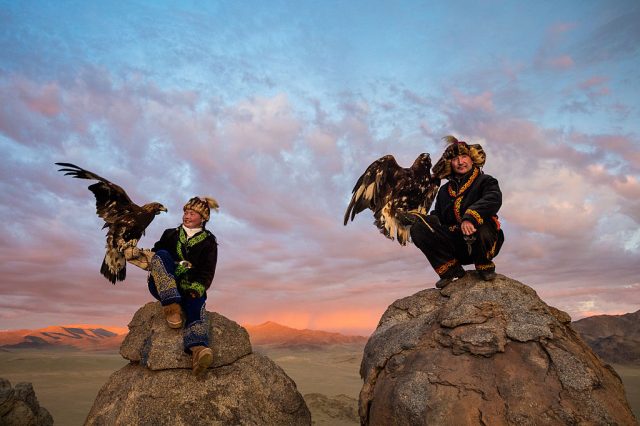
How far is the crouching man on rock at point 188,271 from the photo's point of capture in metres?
4.61

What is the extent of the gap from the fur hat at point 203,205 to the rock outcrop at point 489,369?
2.57 m

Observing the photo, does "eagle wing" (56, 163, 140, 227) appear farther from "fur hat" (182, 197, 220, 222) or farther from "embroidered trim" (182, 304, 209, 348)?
"embroidered trim" (182, 304, 209, 348)

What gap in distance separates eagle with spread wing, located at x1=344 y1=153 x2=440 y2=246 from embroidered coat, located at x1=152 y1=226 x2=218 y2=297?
2.59 m

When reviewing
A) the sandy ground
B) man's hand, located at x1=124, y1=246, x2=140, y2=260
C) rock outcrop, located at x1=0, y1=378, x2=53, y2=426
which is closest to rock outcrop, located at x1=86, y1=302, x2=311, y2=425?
man's hand, located at x1=124, y1=246, x2=140, y2=260

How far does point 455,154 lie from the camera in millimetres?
5035

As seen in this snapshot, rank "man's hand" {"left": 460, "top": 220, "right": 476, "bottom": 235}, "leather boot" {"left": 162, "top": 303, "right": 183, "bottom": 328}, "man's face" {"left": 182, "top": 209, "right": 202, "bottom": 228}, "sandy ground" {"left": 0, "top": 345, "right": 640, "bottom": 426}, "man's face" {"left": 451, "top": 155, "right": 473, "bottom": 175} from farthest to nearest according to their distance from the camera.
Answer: "sandy ground" {"left": 0, "top": 345, "right": 640, "bottom": 426}
"man's face" {"left": 182, "top": 209, "right": 202, "bottom": 228}
"man's face" {"left": 451, "top": 155, "right": 473, "bottom": 175}
"leather boot" {"left": 162, "top": 303, "right": 183, "bottom": 328}
"man's hand" {"left": 460, "top": 220, "right": 476, "bottom": 235}

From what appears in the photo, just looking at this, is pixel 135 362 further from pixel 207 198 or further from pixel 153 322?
pixel 207 198

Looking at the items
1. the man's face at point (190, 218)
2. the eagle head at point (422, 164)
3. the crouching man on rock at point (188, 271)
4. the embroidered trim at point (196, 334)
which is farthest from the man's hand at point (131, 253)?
the eagle head at point (422, 164)

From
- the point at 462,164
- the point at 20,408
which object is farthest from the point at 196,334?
the point at 20,408

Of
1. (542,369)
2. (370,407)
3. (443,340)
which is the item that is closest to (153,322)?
(370,407)

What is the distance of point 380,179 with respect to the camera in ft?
21.6

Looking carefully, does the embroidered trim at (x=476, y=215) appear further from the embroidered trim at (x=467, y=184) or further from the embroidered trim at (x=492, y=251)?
the embroidered trim at (x=467, y=184)

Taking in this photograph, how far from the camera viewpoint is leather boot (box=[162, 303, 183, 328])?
15.5 ft

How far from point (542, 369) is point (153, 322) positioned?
13.9 ft
